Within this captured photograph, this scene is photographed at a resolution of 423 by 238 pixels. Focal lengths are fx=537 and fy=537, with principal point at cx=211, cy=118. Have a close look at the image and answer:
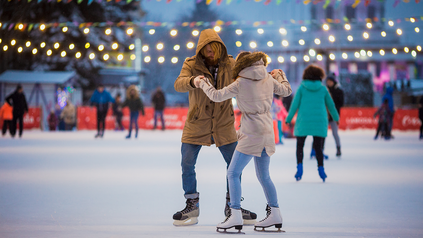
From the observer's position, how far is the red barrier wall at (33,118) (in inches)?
899

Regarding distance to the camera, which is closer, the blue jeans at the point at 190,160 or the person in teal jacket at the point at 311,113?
the blue jeans at the point at 190,160

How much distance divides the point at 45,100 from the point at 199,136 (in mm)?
22207

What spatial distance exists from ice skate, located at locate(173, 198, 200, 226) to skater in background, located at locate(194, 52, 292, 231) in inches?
13.9

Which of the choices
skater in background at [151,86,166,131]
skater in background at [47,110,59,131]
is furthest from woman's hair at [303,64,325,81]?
skater in background at [47,110,59,131]

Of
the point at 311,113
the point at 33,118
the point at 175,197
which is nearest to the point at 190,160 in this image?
the point at 175,197

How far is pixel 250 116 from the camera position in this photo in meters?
3.95

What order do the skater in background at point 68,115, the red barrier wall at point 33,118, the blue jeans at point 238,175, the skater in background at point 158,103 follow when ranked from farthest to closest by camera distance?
the red barrier wall at point 33,118 < the skater in background at point 68,115 < the skater in background at point 158,103 < the blue jeans at point 238,175

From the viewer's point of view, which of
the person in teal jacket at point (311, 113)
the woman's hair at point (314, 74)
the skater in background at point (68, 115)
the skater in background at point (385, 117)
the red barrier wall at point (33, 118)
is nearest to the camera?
the person in teal jacket at point (311, 113)

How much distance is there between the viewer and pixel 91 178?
698cm

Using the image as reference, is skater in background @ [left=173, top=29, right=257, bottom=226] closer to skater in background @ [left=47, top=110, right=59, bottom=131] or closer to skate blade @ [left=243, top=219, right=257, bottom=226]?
skate blade @ [left=243, top=219, right=257, bottom=226]

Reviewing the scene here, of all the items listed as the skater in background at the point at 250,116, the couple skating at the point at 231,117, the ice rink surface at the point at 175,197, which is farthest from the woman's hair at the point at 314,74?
the skater in background at the point at 250,116

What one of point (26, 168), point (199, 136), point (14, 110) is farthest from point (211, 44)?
point (14, 110)

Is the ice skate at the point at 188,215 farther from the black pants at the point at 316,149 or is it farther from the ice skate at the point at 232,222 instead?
the black pants at the point at 316,149

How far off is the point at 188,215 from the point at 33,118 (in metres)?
20.3
